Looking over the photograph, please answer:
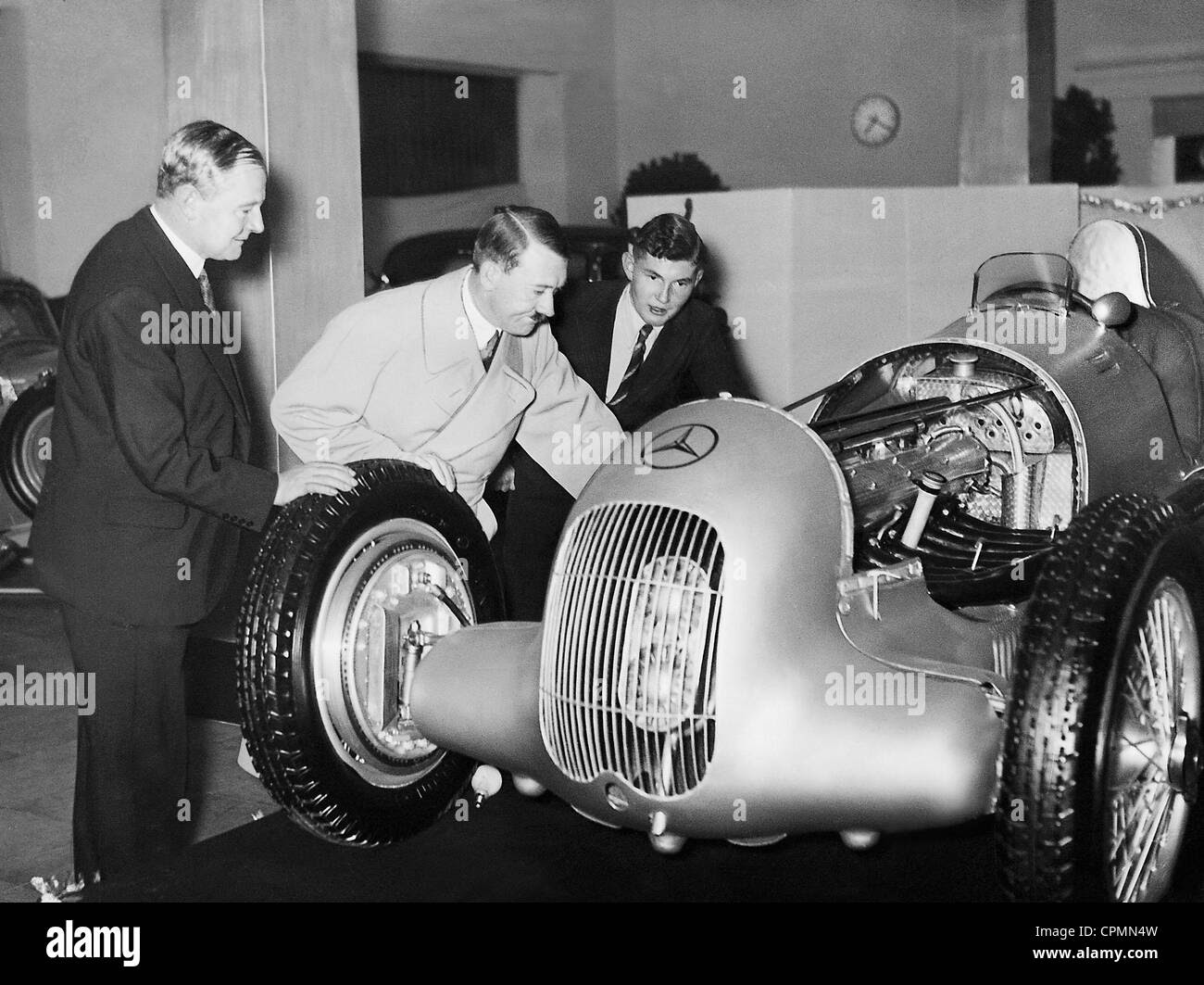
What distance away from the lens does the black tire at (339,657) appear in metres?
2.44

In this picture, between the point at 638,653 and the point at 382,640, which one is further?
the point at 382,640

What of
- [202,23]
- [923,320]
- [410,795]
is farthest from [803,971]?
[923,320]

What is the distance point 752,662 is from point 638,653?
0.63ft

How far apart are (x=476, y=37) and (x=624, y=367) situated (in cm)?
609

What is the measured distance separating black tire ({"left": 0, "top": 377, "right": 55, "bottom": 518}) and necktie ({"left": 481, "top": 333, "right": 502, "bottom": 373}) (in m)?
3.13

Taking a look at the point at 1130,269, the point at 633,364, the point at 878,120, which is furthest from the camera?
the point at 878,120

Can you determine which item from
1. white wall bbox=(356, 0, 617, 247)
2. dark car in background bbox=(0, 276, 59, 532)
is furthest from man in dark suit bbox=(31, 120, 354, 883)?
white wall bbox=(356, 0, 617, 247)

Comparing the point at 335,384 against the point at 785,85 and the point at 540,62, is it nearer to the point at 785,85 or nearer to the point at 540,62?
the point at 540,62

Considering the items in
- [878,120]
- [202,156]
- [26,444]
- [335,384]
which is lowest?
[26,444]

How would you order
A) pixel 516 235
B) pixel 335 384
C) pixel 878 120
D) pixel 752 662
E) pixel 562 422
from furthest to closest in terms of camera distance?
pixel 878 120, pixel 562 422, pixel 335 384, pixel 516 235, pixel 752 662

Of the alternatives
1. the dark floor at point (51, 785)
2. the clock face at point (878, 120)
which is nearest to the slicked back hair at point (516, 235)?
the dark floor at point (51, 785)

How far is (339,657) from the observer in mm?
2492

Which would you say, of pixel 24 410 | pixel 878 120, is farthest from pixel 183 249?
pixel 878 120

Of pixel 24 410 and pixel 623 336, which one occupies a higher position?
pixel 623 336
